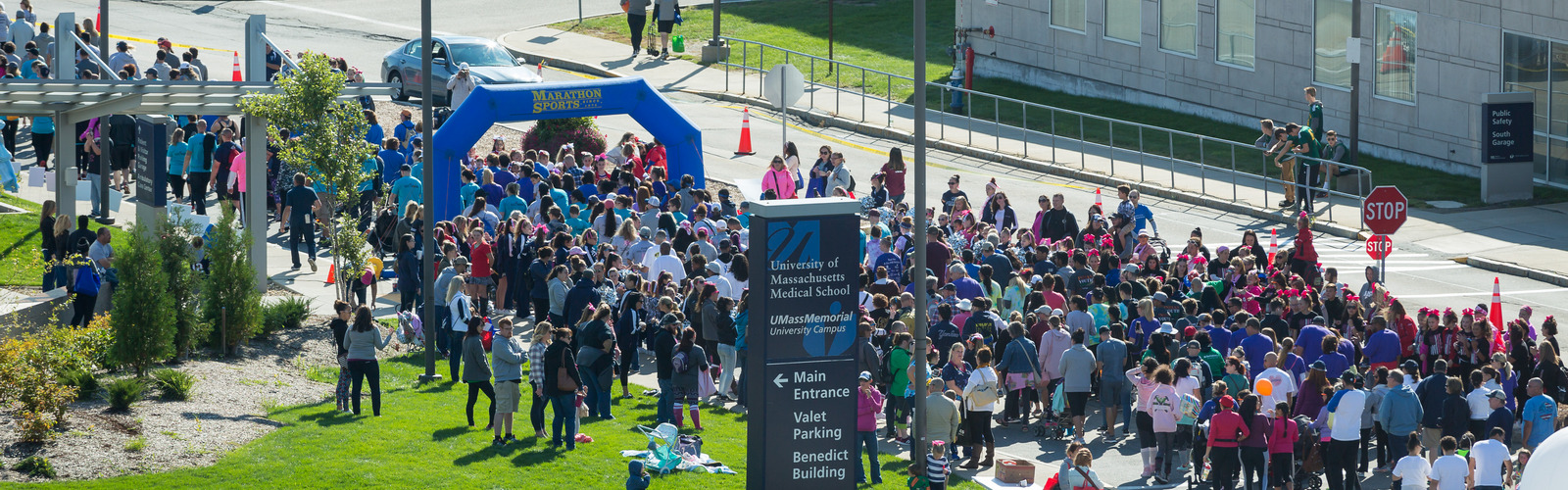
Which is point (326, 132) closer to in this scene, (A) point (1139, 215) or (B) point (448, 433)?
(B) point (448, 433)

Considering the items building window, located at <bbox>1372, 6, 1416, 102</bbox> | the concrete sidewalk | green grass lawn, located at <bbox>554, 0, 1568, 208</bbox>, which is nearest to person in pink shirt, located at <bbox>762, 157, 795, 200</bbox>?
the concrete sidewalk

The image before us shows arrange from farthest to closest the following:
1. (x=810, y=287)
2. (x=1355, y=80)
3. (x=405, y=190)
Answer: (x=1355, y=80) < (x=405, y=190) < (x=810, y=287)

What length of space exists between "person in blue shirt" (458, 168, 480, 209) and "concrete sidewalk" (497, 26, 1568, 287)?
10.9m

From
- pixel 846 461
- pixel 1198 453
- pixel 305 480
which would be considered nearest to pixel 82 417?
pixel 305 480

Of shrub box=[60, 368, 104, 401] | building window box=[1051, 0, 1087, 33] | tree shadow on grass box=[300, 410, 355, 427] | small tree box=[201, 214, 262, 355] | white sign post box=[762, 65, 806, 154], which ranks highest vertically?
building window box=[1051, 0, 1087, 33]

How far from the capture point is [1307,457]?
52.6 feet

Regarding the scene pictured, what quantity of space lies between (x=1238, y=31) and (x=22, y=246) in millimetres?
22588

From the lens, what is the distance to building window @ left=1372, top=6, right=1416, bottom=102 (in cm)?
3098

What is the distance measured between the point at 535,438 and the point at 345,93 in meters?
7.96

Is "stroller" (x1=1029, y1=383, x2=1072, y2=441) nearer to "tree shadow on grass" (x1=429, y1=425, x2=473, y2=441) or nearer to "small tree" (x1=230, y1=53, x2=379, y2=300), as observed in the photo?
"tree shadow on grass" (x1=429, y1=425, x2=473, y2=441)

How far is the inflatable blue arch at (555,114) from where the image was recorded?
81.7 feet

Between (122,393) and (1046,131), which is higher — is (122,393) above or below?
below

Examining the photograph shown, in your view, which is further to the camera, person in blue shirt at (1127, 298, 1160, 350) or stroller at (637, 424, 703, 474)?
person in blue shirt at (1127, 298, 1160, 350)

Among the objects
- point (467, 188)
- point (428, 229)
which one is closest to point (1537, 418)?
point (428, 229)
